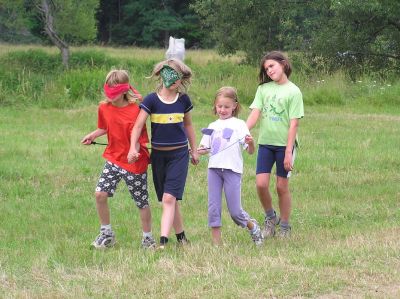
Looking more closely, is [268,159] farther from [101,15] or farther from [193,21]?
[101,15]

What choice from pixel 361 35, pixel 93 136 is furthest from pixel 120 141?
pixel 361 35

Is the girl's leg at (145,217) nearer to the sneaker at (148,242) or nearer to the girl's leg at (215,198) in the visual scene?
the sneaker at (148,242)

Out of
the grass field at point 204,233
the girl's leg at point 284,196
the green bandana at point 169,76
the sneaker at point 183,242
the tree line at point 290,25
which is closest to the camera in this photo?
the grass field at point 204,233

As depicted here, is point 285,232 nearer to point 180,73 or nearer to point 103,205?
point 103,205

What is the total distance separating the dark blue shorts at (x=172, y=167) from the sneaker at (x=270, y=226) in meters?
1.19

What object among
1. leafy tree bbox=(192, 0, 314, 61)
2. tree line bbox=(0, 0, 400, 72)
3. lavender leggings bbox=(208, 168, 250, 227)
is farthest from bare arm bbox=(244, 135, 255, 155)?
leafy tree bbox=(192, 0, 314, 61)

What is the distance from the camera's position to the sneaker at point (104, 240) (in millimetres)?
7035

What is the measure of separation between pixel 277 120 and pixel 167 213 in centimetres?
145

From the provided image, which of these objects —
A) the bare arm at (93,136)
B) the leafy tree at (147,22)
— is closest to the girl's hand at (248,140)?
the bare arm at (93,136)

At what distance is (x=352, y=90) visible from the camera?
22750 millimetres

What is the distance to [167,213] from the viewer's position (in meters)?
6.73

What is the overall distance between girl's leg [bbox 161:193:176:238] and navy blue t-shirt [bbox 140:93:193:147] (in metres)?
0.48

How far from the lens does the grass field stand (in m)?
5.22

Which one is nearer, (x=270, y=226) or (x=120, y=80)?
(x=120, y=80)
